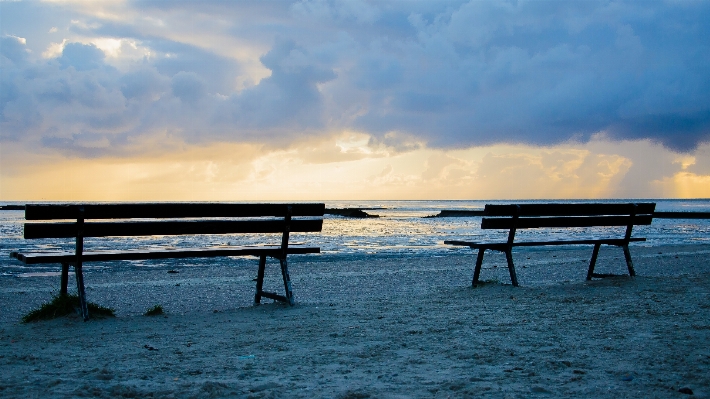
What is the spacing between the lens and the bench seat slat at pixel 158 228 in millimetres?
6133

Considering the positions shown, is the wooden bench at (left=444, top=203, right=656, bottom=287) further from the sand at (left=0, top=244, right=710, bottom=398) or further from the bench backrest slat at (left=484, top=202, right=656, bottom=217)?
the sand at (left=0, top=244, right=710, bottom=398)

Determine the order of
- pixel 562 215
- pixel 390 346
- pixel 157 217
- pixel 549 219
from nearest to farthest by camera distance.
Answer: pixel 390 346
pixel 157 217
pixel 549 219
pixel 562 215

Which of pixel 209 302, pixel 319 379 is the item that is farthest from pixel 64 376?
pixel 209 302

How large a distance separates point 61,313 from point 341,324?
286 centimetres

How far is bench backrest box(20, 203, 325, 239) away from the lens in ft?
20.0

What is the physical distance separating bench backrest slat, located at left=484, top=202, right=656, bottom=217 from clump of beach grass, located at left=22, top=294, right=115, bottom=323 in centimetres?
493

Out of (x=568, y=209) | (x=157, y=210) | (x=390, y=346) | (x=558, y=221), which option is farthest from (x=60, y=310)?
(x=568, y=209)

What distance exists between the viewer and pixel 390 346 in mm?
4664

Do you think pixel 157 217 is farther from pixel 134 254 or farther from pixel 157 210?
pixel 134 254

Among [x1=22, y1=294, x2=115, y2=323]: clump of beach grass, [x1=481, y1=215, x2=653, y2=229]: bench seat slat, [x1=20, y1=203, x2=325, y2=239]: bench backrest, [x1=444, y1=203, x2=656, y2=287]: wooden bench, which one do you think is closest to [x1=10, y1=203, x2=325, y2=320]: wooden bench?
[x1=20, y1=203, x2=325, y2=239]: bench backrest

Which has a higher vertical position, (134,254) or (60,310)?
(134,254)

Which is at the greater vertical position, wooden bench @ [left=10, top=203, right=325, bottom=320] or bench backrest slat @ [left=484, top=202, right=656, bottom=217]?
Result: bench backrest slat @ [left=484, top=202, right=656, bottom=217]

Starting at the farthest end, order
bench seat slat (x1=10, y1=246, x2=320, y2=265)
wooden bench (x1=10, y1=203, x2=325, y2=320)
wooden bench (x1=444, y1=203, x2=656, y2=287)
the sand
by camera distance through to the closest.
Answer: wooden bench (x1=444, y1=203, x2=656, y2=287)
wooden bench (x1=10, y1=203, x2=325, y2=320)
bench seat slat (x1=10, y1=246, x2=320, y2=265)
the sand

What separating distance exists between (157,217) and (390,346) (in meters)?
2.71
